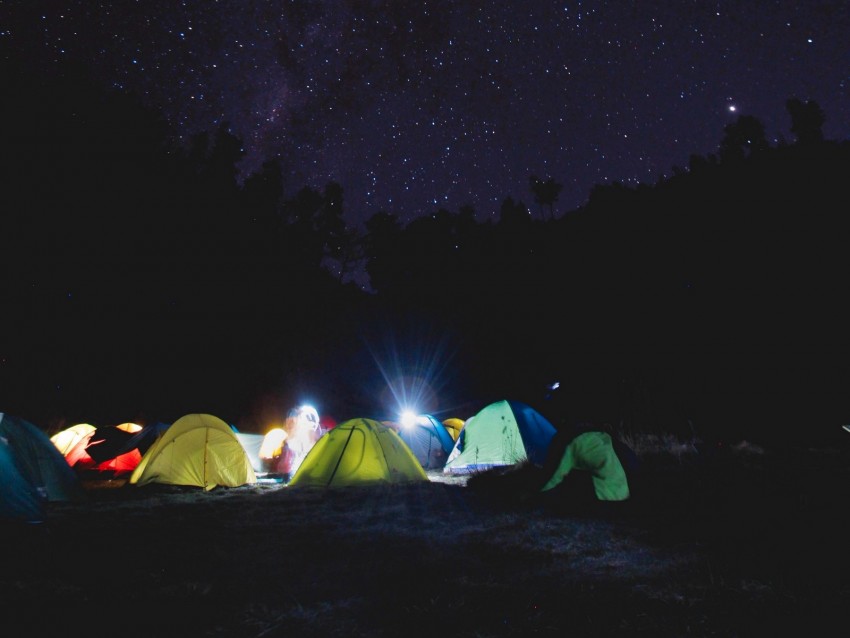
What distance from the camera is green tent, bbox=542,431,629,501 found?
7113mm

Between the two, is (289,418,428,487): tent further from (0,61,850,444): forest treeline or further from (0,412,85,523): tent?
(0,61,850,444): forest treeline

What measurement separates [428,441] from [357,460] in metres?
4.94

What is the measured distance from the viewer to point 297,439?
12.7 metres

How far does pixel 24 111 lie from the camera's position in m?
15.5

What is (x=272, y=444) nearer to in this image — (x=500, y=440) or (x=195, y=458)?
(x=195, y=458)

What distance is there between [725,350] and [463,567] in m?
28.8

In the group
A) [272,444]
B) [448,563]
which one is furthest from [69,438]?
[448,563]

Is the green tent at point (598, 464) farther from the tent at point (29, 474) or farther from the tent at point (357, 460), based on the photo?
the tent at point (29, 474)

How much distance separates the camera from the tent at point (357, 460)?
9352mm

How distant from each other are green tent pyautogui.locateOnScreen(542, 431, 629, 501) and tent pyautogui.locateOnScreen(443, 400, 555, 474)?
390 cm

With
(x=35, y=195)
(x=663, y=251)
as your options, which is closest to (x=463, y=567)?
(x=35, y=195)

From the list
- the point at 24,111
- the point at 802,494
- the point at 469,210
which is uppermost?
the point at 469,210

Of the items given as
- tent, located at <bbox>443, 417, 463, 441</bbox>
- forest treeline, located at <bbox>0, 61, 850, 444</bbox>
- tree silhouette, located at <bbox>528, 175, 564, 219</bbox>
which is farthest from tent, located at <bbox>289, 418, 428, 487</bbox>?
tree silhouette, located at <bbox>528, 175, 564, 219</bbox>

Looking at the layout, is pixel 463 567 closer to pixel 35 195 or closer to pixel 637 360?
pixel 35 195
